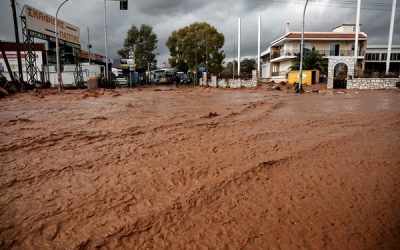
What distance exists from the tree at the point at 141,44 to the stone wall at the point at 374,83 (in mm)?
35338

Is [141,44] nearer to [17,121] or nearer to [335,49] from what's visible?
[335,49]

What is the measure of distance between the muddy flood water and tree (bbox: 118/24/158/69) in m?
47.1

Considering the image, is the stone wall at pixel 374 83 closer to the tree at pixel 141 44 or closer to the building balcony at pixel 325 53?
the building balcony at pixel 325 53

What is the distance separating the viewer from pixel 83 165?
416 cm

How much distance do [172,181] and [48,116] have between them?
640 cm

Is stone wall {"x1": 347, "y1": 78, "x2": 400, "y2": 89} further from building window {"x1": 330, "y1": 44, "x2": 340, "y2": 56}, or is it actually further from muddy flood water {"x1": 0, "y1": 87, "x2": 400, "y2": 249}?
muddy flood water {"x1": 0, "y1": 87, "x2": 400, "y2": 249}

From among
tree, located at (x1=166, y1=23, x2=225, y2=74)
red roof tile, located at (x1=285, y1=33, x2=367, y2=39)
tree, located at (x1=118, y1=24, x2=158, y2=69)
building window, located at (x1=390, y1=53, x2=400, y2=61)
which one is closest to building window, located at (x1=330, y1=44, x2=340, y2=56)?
red roof tile, located at (x1=285, y1=33, x2=367, y2=39)

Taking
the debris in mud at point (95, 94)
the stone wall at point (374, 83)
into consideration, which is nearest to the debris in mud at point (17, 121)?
the debris in mud at point (95, 94)

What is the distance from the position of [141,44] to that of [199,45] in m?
12.8

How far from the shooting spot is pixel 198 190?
11.2ft

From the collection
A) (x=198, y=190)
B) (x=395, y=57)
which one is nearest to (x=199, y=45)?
(x=395, y=57)

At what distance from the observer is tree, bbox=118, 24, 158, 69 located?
50.4 meters

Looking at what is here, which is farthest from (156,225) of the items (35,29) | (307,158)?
(35,29)

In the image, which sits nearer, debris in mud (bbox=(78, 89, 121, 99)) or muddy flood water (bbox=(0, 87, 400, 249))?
muddy flood water (bbox=(0, 87, 400, 249))
